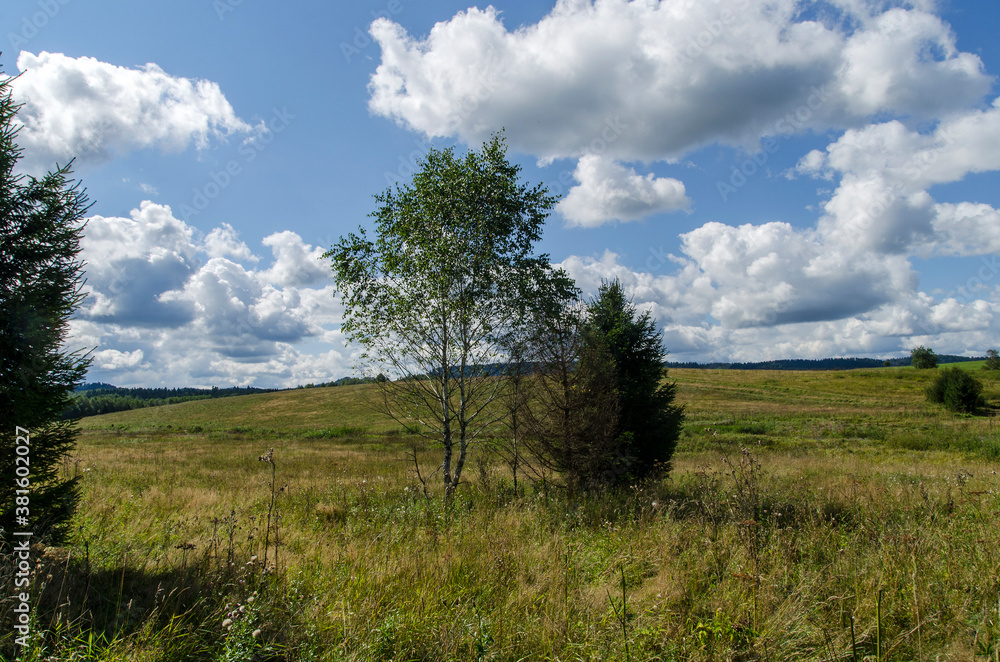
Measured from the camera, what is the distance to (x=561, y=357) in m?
10.7

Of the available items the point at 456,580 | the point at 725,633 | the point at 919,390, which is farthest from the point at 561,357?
the point at 919,390

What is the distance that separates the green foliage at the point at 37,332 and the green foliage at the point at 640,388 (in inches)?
397

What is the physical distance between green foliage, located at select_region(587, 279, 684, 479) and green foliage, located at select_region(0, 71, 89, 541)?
10.1 m

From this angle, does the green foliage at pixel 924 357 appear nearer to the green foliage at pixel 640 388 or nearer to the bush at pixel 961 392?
the bush at pixel 961 392

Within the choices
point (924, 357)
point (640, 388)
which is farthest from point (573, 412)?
point (924, 357)

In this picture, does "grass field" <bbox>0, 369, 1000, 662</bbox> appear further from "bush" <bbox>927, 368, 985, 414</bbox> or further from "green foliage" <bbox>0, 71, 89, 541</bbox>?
"bush" <bbox>927, 368, 985, 414</bbox>

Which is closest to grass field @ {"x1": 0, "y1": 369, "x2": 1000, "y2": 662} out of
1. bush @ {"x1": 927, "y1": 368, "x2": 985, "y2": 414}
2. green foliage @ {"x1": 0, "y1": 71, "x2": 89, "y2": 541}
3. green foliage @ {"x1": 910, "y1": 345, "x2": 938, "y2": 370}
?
green foliage @ {"x1": 0, "y1": 71, "x2": 89, "y2": 541}

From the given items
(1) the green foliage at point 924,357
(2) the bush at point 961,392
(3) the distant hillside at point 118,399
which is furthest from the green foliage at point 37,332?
(1) the green foliage at point 924,357

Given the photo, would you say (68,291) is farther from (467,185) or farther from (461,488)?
(461,488)

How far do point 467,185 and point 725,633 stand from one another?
36.1ft

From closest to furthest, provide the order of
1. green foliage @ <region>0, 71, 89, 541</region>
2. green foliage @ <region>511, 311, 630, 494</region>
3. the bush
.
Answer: green foliage @ <region>0, 71, 89, 541</region>
green foliage @ <region>511, 311, 630, 494</region>
the bush

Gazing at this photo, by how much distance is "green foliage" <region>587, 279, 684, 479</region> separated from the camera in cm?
1223

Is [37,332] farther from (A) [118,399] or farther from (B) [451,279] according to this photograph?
(A) [118,399]

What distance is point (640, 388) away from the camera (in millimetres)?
12352
